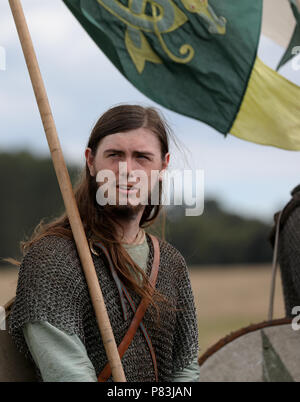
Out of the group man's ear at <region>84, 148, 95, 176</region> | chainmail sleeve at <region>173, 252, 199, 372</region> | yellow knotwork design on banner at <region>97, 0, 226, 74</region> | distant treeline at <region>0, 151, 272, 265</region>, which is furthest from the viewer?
distant treeline at <region>0, 151, 272, 265</region>

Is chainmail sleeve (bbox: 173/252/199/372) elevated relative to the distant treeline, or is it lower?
Answer: elevated

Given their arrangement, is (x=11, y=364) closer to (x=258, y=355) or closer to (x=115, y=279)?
(x=115, y=279)

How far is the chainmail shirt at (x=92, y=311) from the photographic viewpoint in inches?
96.3

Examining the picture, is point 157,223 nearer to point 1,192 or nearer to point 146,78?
point 146,78

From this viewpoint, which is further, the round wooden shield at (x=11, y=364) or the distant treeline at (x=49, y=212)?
the distant treeline at (x=49, y=212)

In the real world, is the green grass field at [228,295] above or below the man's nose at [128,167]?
below

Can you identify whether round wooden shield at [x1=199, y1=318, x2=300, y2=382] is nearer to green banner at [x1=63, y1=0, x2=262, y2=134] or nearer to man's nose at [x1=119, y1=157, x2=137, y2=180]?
green banner at [x1=63, y1=0, x2=262, y2=134]

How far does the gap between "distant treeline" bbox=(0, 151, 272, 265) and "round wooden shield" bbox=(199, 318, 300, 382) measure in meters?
36.5

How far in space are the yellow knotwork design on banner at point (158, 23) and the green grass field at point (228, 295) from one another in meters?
18.2

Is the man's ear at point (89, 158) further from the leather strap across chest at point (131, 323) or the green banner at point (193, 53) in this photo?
the green banner at point (193, 53)

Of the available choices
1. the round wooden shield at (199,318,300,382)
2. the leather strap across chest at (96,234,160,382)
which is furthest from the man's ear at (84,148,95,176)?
the round wooden shield at (199,318,300,382)

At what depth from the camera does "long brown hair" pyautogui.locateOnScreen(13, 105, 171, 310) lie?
2.69 m

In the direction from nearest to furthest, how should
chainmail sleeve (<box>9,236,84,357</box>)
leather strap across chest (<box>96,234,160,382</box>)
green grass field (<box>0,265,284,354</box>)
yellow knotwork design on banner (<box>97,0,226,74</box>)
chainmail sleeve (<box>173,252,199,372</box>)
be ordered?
chainmail sleeve (<box>9,236,84,357</box>) < leather strap across chest (<box>96,234,160,382</box>) < chainmail sleeve (<box>173,252,199,372</box>) < yellow knotwork design on banner (<box>97,0,226,74</box>) < green grass field (<box>0,265,284,354</box>)

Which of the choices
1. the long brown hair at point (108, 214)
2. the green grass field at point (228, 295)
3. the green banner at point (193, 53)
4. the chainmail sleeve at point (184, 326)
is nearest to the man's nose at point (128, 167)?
the long brown hair at point (108, 214)
